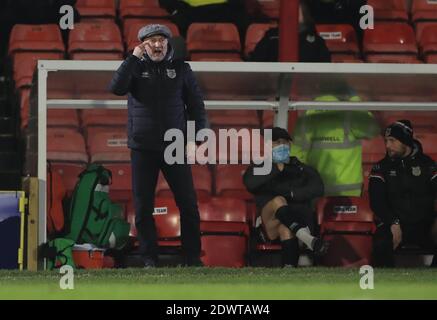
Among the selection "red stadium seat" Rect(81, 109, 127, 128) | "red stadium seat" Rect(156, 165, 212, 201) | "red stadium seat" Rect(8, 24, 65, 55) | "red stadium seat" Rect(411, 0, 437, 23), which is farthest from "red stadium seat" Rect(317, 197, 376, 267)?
"red stadium seat" Rect(411, 0, 437, 23)

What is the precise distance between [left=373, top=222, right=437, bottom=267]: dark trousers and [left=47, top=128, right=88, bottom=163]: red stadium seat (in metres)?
2.66

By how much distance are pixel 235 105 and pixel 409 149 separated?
56.3 inches

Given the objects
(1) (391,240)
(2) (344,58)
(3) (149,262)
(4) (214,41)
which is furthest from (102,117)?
(1) (391,240)

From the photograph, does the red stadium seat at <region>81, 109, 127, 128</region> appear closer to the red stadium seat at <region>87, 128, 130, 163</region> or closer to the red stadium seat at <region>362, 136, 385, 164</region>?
the red stadium seat at <region>87, 128, 130, 163</region>

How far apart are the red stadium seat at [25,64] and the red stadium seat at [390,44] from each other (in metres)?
3.08

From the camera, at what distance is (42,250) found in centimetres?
1014

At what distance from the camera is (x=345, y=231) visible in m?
11.0

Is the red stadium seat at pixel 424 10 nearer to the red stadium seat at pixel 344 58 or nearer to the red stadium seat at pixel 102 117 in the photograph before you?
the red stadium seat at pixel 344 58

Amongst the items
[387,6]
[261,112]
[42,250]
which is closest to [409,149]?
[261,112]

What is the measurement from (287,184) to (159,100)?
137cm

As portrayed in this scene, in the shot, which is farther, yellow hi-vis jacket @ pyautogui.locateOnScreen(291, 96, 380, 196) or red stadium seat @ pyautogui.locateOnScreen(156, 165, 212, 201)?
red stadium seat @ pyautogui.locateOnScreen(156, 165, 212, 201)

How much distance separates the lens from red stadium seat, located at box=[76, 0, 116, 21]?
1405cm

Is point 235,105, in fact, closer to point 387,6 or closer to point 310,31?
point 310,31

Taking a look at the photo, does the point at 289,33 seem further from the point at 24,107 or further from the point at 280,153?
the point at 24,107
